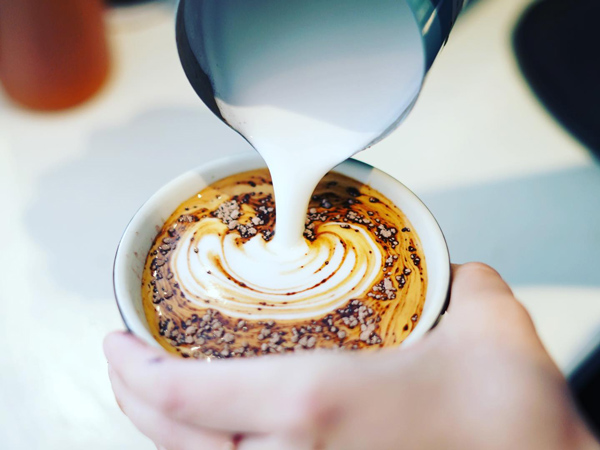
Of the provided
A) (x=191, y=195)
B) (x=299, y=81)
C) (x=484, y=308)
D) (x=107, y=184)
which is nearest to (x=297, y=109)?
(x=299, y=81)

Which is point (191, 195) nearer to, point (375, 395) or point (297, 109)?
point (297, 109)

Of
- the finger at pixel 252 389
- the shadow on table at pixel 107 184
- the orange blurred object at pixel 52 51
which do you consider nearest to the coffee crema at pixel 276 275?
the finger at pixel 252 389

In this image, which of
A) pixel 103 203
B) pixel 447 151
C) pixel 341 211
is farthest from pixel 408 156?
pixel 103 203

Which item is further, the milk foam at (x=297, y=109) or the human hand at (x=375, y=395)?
the milk foam at (x=297, y=109)

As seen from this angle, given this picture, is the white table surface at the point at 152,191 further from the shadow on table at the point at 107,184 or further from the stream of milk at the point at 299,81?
the stream of milk at the point at 299,81

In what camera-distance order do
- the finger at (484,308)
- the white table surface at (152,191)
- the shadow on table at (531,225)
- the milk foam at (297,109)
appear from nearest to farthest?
the finger at (484,308) < the milk foam at (297,109) < the white table surface at (152,191) < the shadow on table at (531,225)

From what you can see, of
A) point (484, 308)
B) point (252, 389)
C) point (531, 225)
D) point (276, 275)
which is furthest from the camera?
point (531, 225)

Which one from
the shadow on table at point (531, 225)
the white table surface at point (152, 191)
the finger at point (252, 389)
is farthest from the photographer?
the shadow on table at point (531, 225)
